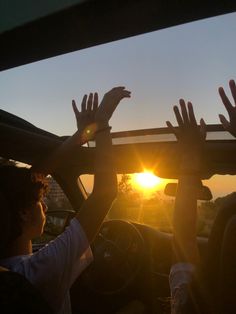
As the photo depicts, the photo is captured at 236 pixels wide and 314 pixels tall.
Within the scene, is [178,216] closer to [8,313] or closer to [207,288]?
[207,288]

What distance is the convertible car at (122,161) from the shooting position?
1723 millimetres

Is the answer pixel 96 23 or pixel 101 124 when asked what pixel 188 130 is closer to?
pixel 101 124

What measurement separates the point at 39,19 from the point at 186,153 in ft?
2.93

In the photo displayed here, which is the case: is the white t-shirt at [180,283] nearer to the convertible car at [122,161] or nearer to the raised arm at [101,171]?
the convertible car at [122,161]

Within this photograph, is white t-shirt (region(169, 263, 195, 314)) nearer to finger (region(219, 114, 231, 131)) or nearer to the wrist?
finger (region(219, 114, 231, 131))

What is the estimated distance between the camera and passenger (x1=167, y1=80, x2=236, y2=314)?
5.69 feet

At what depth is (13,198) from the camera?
1866 mm

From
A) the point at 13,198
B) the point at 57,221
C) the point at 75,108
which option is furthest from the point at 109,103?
the point at 57,221

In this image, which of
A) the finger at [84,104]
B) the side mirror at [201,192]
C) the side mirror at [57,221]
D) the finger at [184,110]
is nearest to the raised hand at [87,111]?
the finger at [84,104]

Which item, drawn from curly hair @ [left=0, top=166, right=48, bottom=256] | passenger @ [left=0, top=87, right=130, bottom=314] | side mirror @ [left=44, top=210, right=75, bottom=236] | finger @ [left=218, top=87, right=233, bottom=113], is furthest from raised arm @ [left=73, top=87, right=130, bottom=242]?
side mirror @ [left=44, top=210, right=75, bottom=236]

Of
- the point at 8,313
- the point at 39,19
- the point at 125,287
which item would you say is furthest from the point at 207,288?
the point at 125,287

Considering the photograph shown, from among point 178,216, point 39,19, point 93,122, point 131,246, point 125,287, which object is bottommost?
point 125,287

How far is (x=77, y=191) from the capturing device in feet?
14.9

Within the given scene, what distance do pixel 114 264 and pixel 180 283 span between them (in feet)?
9.30
